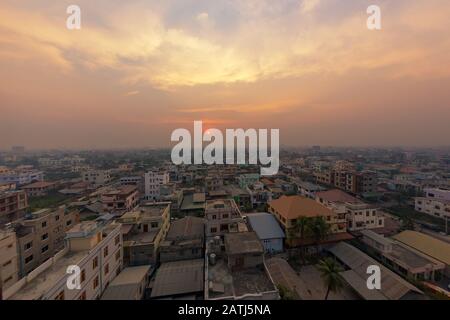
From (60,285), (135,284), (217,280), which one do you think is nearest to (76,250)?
(60,285)

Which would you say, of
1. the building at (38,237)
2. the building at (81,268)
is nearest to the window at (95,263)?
the building at (81,268)

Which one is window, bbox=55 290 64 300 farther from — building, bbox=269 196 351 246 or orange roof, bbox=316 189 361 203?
orange roof, bbox=316 189 361 203

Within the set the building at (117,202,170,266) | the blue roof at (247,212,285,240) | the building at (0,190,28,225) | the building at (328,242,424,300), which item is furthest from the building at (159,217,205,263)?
the building at (0,190,28,225)

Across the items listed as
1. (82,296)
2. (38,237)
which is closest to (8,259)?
(38,237)

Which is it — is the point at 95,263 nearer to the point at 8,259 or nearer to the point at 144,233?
the point at 144,233

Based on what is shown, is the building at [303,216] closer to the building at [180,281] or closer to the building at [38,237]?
the building at [180,281]

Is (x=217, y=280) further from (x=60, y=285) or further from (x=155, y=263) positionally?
(x=60, y=285)
